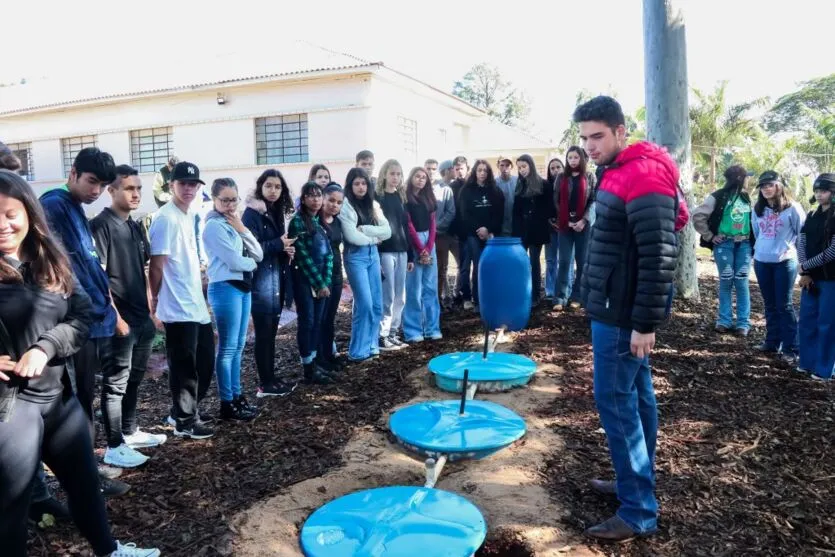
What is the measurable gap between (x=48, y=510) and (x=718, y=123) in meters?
24.5

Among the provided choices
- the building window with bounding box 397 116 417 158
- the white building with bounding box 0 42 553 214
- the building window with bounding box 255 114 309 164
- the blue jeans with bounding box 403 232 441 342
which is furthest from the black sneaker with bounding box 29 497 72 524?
the building window with bounding box 397 116 417 158

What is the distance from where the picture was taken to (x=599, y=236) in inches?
105

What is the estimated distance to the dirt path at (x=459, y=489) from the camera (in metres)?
2.72

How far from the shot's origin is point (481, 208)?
7.00 meters

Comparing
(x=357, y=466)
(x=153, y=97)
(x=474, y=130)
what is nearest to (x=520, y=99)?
(x=474, y=130)

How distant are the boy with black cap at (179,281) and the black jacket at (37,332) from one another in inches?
53.7

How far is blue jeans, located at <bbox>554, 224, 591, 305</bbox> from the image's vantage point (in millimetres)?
6992

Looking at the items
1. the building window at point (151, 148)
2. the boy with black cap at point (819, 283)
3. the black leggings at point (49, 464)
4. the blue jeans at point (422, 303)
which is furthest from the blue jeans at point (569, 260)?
the building window at point (151, 148)

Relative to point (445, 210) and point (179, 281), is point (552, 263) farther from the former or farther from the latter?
point (179, 281)

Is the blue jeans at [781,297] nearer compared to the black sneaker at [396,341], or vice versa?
the blue jeans at [781,297]

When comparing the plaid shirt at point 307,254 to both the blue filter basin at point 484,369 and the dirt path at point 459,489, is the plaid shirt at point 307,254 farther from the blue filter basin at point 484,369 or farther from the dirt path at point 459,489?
the dirt path at point 459,489

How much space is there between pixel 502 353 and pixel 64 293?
12.9ft

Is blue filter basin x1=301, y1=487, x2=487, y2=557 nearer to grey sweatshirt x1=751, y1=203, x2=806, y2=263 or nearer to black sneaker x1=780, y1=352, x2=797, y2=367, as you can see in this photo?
black sneaker x1=780, y1=352, x2=797, y2=367

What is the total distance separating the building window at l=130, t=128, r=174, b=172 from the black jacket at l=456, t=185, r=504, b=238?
11466 mm
